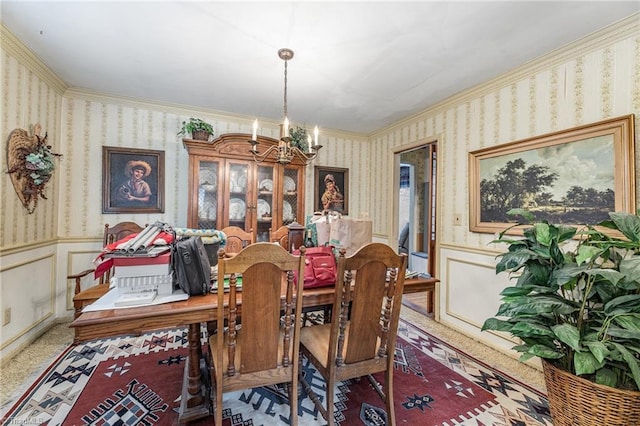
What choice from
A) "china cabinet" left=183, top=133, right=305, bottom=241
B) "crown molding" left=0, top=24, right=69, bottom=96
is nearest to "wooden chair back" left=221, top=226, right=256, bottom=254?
"china cabinet" left=183, top=133, right=305, bottom=241

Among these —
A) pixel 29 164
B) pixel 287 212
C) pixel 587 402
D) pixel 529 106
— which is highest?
pixel 529 106

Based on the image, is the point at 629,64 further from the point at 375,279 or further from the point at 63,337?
the point at 63,337

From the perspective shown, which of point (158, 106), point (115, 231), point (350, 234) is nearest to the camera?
point (350, 234)

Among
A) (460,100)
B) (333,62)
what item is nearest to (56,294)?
(333,62)

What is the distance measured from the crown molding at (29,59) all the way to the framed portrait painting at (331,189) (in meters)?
2.97

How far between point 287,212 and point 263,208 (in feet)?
1.07

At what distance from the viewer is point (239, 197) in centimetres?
320

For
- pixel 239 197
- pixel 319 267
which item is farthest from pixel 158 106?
pixel 319 267

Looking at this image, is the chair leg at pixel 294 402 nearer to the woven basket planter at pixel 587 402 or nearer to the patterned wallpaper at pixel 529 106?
the woven basket planter at pixel 587 402

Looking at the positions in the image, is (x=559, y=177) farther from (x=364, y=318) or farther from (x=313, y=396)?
(x=313, y=396)

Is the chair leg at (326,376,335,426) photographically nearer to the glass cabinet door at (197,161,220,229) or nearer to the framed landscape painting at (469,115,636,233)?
the framed landscape painting at (469,115,636,233)

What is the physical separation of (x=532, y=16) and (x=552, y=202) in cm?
136

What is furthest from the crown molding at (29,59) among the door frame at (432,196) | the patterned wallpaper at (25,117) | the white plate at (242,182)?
the door frame at (432,196)

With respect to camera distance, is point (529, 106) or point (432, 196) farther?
point (432, 196)
